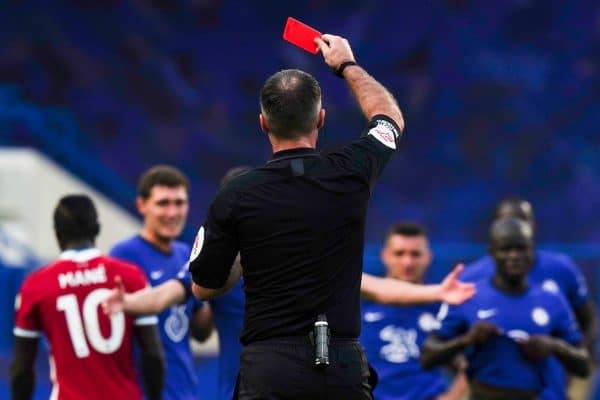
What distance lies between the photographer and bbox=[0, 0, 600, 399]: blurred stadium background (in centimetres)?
2258

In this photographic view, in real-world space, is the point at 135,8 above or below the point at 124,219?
above

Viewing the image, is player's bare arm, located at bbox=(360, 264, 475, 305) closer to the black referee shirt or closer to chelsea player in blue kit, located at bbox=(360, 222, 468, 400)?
the black referee shirt

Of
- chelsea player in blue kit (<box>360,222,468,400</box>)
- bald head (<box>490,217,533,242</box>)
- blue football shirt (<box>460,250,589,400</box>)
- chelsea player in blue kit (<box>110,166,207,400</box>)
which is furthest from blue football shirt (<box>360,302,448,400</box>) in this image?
chelsea player in blue kit (<box>110,166,207,400</box>)

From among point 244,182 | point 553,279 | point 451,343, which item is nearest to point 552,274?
point 553,279

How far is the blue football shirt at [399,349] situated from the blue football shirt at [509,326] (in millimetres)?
484

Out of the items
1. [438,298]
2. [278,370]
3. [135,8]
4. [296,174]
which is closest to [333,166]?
[296,174]

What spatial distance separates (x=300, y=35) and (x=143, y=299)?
6.10 feet

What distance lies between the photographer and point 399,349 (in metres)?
8.48

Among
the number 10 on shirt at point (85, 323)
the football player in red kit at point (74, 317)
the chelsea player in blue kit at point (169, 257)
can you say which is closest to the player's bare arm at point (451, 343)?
the chelsea player in blue kit at point (169, 257)

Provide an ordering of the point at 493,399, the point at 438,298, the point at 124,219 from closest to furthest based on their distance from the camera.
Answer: the point at 438,298
the point at 493,399
the point at 124,219

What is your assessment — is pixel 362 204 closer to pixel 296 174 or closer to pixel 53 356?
pixel 296 174

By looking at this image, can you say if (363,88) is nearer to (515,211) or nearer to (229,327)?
(229,327)

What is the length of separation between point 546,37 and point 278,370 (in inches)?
811

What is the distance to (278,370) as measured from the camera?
4328mm
